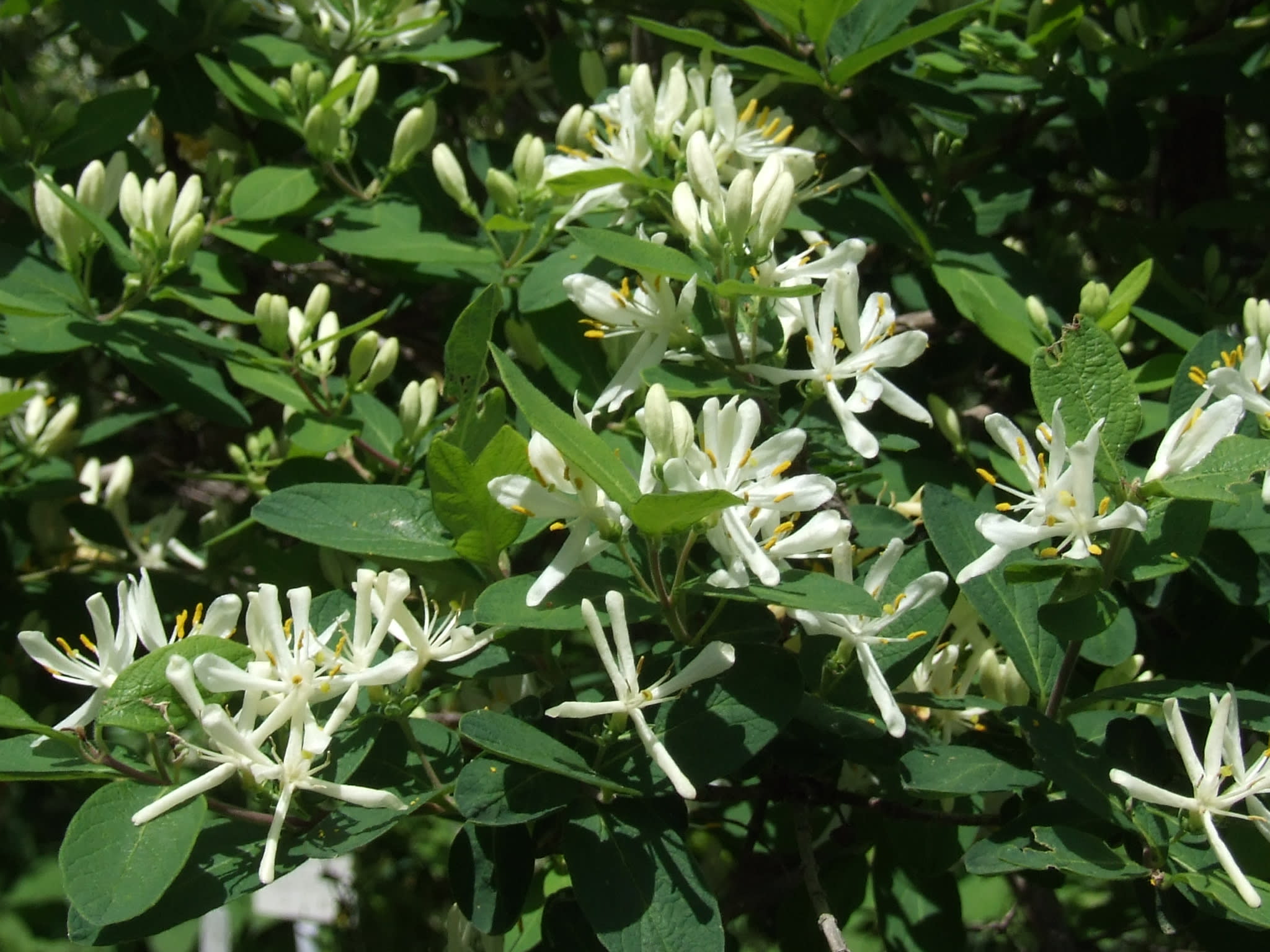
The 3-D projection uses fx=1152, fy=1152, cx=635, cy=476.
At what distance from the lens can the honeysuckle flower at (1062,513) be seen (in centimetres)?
104

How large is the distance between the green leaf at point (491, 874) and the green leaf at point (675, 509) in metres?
0.43

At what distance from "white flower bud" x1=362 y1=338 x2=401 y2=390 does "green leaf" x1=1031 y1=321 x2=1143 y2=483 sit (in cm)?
99

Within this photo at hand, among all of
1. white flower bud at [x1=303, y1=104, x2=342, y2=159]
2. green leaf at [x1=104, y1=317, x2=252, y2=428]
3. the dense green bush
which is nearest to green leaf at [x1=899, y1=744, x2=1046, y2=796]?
the dense green bush

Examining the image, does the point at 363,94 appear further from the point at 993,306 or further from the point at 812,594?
the point at 812,594

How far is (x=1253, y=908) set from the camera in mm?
1023

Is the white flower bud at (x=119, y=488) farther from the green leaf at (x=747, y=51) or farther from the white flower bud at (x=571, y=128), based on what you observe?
the green leaf at (x=747, y=51)

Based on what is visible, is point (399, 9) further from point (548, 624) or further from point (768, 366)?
point (548, 624)

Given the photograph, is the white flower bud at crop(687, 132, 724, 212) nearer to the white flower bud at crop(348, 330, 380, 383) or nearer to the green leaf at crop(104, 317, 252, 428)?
the white flower bud at crop(348, 330, 380, 383)


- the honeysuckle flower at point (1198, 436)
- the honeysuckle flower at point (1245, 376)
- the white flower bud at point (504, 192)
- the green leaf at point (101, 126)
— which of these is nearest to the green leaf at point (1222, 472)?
the honeysuckle flower at point (1198, 436)

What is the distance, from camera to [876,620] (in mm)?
1224

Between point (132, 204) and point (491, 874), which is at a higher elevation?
point (132, 204)

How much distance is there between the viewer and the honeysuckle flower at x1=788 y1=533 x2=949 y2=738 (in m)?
1.18

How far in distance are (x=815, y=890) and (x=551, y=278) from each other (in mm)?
850

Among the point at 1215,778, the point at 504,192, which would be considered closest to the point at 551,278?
the point at 504,192
